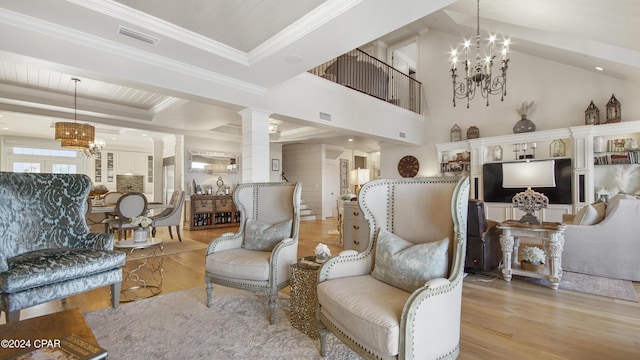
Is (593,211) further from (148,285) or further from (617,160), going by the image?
(148,285)

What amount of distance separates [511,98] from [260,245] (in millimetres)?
7017

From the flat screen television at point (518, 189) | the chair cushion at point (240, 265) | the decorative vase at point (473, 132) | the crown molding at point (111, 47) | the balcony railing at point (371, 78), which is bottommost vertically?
the chair cushion at point (240, 265)

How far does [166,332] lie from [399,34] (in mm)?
9005

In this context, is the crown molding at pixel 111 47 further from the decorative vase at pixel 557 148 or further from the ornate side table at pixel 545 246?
the decorative vase at pixel 557 148

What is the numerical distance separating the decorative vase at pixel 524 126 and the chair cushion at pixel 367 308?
6.43 m

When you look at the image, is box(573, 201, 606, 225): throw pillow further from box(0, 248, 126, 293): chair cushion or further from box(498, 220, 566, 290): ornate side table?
box(0, 248, 126, 293): chair cushion

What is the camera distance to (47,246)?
258cm

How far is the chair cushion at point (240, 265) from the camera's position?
2352 millimetres

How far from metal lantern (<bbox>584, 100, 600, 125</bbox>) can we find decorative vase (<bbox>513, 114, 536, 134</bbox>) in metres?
0.88

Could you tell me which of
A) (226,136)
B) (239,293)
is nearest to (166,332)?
(239,293)

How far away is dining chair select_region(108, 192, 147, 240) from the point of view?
478cm

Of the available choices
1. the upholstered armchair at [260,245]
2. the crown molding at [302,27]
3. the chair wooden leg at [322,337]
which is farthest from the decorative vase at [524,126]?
the chair wooden leg at [322,337]

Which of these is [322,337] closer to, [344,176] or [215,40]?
[215,40]

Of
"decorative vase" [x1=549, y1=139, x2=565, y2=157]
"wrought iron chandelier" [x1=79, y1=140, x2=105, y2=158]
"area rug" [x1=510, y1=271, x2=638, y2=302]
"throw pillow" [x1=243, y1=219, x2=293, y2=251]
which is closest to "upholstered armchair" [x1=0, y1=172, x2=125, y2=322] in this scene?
"throw pillow" [x1=243, y1=219, x2=293, y2=251]
